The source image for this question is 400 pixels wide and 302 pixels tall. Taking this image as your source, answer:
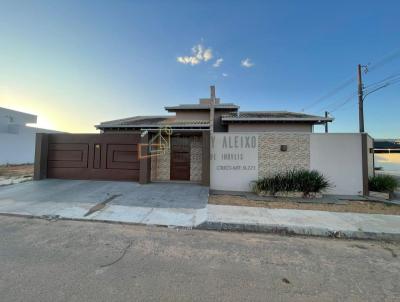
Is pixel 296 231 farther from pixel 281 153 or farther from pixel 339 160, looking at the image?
pixel 339 160

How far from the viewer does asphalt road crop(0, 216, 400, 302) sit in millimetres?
2467

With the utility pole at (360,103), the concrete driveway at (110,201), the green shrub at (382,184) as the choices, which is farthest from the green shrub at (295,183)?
the utility pole at (360,103)

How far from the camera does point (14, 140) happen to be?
21.3 meters

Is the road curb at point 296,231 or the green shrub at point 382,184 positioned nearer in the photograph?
the road curb at point 296,231

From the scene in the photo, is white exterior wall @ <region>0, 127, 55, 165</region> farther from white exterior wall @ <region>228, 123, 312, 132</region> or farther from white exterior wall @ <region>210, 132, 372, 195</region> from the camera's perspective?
white exterior wall @ <region>228, 123, 312, 132</region>

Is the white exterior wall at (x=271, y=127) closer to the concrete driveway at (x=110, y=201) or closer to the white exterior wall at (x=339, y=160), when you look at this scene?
the white exterior wall at (x=339, y=160)

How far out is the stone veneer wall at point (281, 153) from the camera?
29.5 ft

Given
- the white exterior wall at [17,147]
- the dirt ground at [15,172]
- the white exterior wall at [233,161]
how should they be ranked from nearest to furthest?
the white exterior wall at [233,161]
the dirt ground at [15,172]
the white exterior wall at [17,147]

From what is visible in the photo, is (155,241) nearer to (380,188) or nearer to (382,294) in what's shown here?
(382,294)

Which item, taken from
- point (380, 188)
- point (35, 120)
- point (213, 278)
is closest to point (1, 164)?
point (35, 120)

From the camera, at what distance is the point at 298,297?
244 centimetres

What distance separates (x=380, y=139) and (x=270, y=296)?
98.0 feet

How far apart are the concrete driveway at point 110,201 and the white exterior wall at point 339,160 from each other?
5535 mm

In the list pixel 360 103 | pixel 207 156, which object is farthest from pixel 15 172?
pixel 360 103
